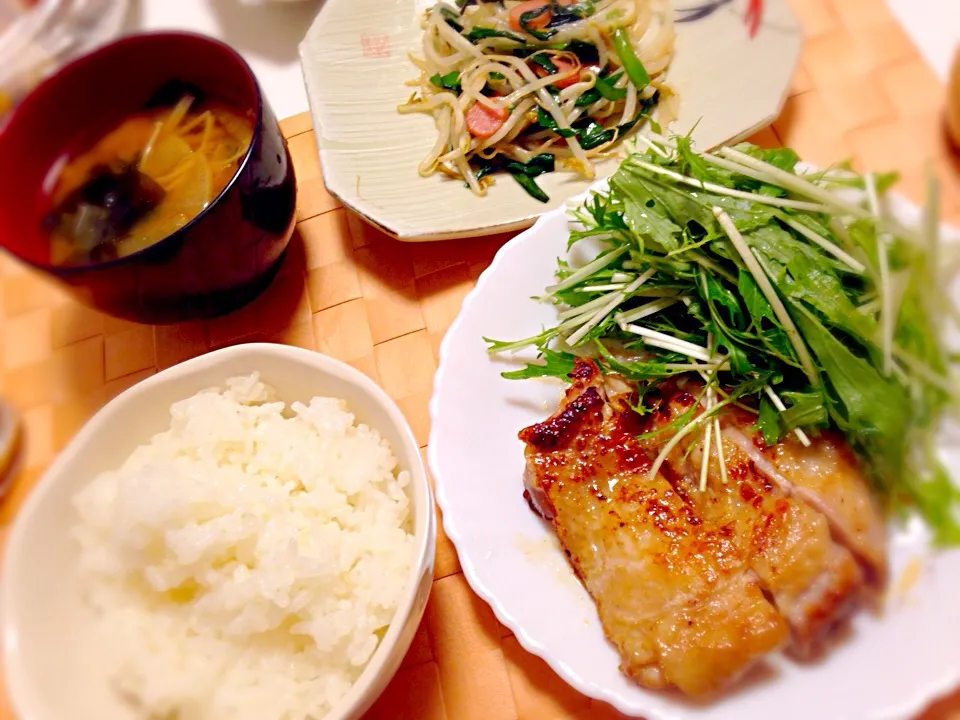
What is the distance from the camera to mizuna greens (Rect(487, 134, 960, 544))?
128 cm

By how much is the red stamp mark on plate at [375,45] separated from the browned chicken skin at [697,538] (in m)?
1.45

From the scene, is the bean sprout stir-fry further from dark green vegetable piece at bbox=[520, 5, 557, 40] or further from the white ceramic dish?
the white ceramic dish

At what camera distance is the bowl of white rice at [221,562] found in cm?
132

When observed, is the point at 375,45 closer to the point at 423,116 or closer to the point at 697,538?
the point at 423,116

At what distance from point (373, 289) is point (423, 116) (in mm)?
658

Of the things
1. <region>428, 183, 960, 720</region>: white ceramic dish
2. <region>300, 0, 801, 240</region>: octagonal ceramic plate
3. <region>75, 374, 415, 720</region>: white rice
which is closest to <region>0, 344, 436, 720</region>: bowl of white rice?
<region>75, 374, 415, 720</region>: white rice

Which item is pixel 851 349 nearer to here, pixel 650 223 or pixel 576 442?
pixel 650 223

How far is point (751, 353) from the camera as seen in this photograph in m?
1.61

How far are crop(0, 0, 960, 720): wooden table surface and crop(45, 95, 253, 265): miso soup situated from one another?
0.37 metres

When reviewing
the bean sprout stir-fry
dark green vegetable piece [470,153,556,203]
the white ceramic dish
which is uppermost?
the bean sprout stir-fry

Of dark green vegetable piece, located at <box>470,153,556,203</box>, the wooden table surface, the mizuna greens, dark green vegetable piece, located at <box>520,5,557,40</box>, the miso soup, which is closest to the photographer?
the mizuna greens

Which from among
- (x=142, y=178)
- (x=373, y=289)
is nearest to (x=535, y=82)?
(x=373, y=289)

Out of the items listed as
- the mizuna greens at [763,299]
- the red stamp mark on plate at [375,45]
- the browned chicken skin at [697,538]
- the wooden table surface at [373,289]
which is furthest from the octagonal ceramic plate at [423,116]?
the browned chicken skin at [697,538]

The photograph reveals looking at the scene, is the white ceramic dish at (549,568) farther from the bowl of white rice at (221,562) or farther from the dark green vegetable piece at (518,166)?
the dark green vegetable piece at (518,166)
